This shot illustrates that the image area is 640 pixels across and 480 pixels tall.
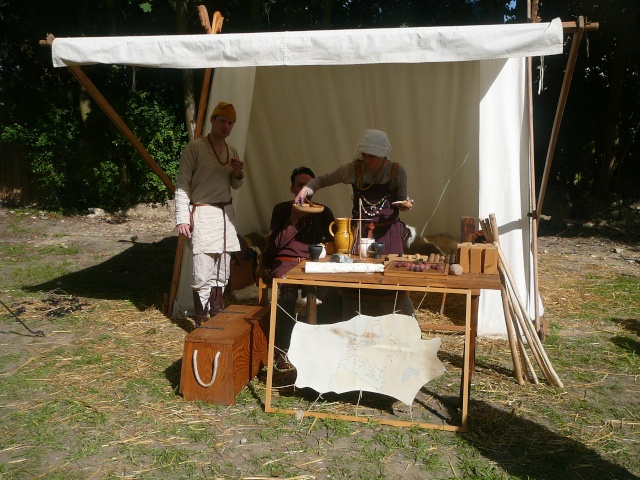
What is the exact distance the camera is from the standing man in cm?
412

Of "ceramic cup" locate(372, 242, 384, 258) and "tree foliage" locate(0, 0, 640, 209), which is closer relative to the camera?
"ceramic cup" locate(372, 242, 384, 258)

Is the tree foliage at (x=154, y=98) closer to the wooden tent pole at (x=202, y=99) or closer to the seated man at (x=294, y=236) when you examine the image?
the wooden tent pole at (x=202, y=99)

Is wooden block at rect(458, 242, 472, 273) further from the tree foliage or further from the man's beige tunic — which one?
the tree foliage

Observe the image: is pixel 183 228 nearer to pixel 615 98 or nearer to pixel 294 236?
pixel 294 236

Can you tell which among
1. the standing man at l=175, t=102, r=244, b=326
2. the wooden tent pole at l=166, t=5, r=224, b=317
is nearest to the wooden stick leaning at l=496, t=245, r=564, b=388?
the standing man at l=175, t=102, r=244, b=326

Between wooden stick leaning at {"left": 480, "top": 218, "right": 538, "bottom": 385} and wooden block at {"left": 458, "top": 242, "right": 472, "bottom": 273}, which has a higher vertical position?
wooden block at {"left": 458, "top": 242, "right": 472, "bottom": 273}

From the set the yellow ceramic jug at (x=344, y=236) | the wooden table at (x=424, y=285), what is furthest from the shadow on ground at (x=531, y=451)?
the yellow ceramic jug at (x=344, y=236)

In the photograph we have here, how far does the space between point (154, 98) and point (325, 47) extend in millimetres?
7663

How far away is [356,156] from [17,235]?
21.8 ft

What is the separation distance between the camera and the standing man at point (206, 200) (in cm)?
412

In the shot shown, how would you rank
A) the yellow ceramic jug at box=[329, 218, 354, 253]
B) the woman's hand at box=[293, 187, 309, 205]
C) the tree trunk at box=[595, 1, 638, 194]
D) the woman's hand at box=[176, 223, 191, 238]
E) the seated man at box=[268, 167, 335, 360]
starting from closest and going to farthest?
the yellow ceramic jug at box=[329, 218, 354, 253] < the woman's hand at box=[293, 187, 309, 205] < the woman's hand at box=[176, 223, 191, 238] < the seated man at box=[268, 167, 335, 360] < the tree trunk at box=[595, 1, 638, 194]

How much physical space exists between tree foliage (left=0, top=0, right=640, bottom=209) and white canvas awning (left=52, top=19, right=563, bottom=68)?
674 centimetres

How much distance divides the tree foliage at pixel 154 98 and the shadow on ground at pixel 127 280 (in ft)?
10.8

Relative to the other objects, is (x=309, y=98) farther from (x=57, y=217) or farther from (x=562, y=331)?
(x=57, y=217)
